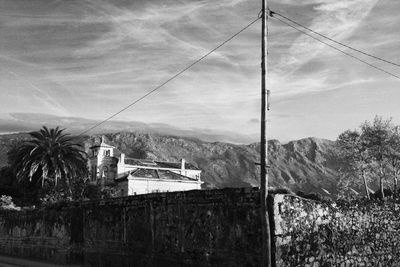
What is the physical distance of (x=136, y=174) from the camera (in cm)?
7219

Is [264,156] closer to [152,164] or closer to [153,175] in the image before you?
[153,175]

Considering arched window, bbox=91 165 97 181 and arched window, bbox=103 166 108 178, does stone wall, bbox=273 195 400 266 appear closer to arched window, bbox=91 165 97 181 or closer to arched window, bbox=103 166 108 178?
arched window, bbox=103 166 108 178

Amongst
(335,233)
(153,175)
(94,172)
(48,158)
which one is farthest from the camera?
(94,172)

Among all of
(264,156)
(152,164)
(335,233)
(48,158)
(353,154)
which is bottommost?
(335,233)

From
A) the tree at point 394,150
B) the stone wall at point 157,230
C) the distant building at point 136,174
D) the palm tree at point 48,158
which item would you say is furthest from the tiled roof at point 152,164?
the stone wall at point 157,230

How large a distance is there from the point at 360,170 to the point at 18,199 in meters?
45.1

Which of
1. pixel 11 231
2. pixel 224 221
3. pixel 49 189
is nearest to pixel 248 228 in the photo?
pixel 224 221

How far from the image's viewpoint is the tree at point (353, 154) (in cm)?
5722

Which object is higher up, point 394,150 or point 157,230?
point 394,150

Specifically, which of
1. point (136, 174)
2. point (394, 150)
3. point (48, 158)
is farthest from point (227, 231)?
point (136, 174)

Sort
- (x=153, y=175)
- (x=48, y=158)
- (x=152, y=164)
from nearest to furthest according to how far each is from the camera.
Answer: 1. (x=48, y=158)
2. (x=153, y=175)
3. (x=152, y=164)

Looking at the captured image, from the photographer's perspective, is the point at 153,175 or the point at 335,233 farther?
the point at 153,175

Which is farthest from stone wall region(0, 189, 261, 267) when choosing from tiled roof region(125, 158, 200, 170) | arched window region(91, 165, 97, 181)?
tiled roof region(125, 158, 200, 170)

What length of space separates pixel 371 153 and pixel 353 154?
9.39ft
